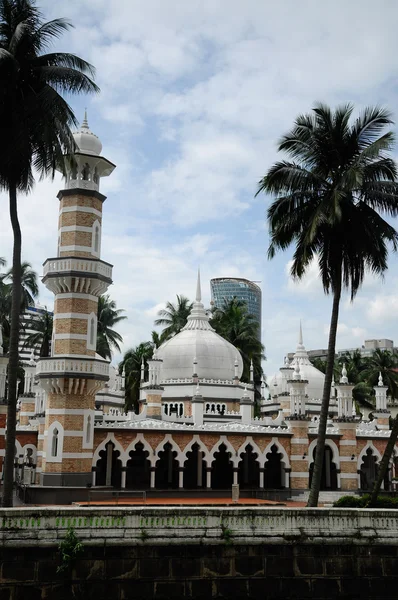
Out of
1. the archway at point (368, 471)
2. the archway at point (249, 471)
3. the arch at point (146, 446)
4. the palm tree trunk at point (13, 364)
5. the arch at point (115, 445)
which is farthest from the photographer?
the archway at point (368, 471)

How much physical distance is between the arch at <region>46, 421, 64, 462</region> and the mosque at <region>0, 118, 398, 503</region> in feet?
0.14

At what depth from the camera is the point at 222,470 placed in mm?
37469

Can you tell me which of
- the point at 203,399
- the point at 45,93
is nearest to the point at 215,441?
the point at 203,399

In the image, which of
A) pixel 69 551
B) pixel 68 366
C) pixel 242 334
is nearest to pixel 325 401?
pixel 69 551

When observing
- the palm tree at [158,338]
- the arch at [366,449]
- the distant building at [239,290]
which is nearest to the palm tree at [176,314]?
the palm tree at [158,338]

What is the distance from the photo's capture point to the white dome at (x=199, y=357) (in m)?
44.3

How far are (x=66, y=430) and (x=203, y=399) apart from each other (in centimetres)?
1283

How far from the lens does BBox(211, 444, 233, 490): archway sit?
36719mm

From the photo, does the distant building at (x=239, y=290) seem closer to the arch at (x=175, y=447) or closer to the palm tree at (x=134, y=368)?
the palm tree at (x=134, y=368)

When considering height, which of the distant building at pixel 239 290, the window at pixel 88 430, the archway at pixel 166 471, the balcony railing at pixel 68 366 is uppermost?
the distant building at pixel 239 290

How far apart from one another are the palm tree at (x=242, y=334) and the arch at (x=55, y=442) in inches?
1161

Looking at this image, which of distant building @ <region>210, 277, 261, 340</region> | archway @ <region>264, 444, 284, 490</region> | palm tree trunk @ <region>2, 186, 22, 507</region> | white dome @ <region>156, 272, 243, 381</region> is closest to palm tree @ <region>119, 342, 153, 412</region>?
white dome @ <region>156, 272, 243, 381</region>

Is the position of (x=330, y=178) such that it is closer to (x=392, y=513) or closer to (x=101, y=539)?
(x=392, y=513)

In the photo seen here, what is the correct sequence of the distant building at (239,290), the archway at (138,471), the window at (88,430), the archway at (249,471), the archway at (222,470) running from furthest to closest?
1. the distant building at (239,290)
2. the archway at (222,470)
3. the archway at (249,471)
4. the archway at (138,471)
5. the window at (88,430)
